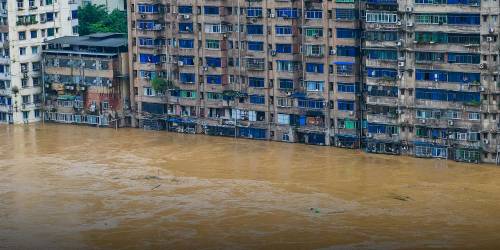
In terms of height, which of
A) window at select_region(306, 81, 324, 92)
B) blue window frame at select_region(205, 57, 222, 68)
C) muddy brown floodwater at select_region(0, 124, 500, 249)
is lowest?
muddy brown floodwater at select_region(0, 124, 500, 249)

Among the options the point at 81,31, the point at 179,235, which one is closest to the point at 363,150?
the point at 179,235

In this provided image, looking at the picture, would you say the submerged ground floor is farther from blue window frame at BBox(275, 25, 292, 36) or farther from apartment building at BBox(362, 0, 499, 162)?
blue window frame at BBox(275, 25, 292, 36)

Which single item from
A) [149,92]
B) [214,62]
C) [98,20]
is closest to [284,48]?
[214,62]

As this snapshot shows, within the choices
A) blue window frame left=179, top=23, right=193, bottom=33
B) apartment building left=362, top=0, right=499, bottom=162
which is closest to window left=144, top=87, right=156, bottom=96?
blue window frame left=179, top=23, right=193, bottom=33

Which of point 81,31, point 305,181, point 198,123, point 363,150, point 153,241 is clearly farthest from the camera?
point 81,31

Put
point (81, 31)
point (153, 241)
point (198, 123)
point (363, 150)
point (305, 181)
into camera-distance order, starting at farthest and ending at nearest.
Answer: point (81, 31) < point (198, 123) < point (363, 150) < point (305, 181) < point (153, 241)

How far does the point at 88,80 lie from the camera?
107875mm

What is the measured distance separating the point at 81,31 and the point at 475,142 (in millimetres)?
38762

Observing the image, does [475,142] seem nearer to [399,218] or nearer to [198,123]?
[399,218]

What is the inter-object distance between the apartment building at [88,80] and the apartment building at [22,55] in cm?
88

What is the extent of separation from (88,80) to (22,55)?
5362mm

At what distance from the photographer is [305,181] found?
8900cm

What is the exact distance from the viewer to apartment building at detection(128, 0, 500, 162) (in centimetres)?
9181

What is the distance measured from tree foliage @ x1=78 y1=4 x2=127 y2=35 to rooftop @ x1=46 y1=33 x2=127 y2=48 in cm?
700
